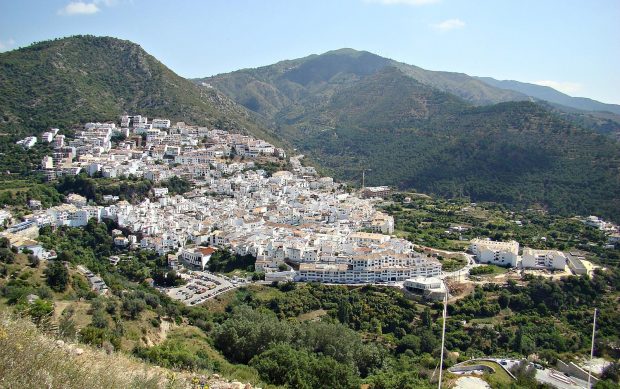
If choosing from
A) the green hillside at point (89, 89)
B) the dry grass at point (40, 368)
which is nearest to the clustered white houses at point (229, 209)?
the green hillside at point (89, 89)

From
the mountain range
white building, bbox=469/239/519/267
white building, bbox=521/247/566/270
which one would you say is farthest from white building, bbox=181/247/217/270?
the mountain range

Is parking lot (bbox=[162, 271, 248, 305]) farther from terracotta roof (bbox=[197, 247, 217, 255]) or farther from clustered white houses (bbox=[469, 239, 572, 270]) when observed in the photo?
clustered white houses (bbox=[469, 239, 572, 270])

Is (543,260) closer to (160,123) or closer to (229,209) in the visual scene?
(229,209)

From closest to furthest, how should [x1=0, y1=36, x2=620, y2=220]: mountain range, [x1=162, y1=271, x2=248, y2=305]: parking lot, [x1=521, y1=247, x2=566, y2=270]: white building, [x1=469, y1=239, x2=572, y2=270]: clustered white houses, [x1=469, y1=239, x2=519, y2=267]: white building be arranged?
[x1=162, y1=271, x2=248, y2=305]: parking lot
[x1=521, y1=247, x2=566, y2=270]: white building
[x1=469, y1=239, x2=572, y2=270]: clustered white houses
[x1=469, y1=239, x2=519, y2=267]: white building
[x1=0, y1=36, x2=620, y2=220]: mountain range

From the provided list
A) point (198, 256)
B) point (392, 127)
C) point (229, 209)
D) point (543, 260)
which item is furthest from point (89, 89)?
point (543, 260)

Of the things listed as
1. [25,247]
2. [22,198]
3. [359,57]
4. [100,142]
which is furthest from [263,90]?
[25,247]
